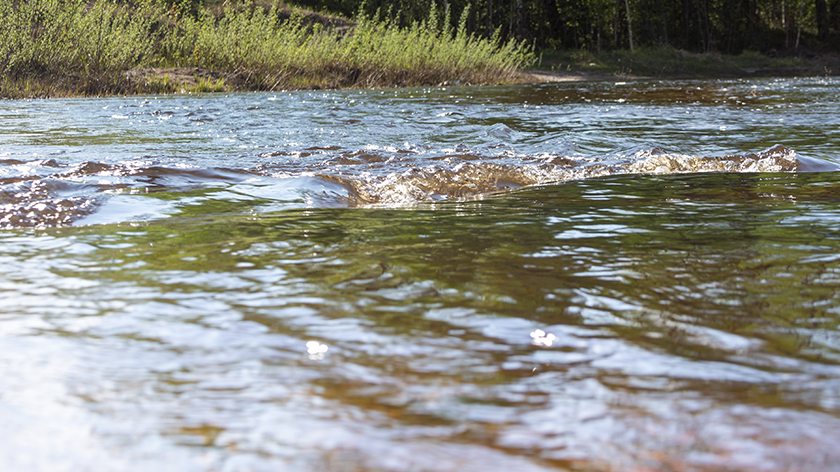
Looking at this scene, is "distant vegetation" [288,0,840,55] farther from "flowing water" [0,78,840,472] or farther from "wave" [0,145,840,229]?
"flowing water" [0,78,840,472]

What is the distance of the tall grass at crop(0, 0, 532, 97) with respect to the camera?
13.1 m

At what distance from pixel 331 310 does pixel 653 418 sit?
0.86 m

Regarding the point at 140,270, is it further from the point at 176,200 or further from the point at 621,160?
the point at 621,160

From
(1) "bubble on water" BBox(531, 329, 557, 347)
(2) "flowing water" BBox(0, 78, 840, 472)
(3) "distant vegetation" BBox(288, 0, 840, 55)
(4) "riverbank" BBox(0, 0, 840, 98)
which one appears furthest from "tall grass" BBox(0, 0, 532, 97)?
(3) "distant vegetation" BBox(288, 0, 840, 55)

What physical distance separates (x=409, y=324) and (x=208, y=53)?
15439 millimetres

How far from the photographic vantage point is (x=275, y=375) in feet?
4.58

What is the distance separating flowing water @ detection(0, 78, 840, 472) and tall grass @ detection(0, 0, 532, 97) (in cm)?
1028

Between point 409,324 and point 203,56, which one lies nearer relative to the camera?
point 409,324

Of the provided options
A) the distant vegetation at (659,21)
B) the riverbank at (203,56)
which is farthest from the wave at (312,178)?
the distant vegetation at (659,21)

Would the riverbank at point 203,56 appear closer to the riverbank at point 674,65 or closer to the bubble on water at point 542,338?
the riverbank at point 674,65

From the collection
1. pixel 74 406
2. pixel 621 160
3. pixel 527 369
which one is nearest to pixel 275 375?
pixel 74 406

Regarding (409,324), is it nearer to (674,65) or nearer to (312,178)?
(312,178)

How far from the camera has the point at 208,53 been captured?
15.7m

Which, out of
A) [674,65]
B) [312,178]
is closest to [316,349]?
[312,178]
